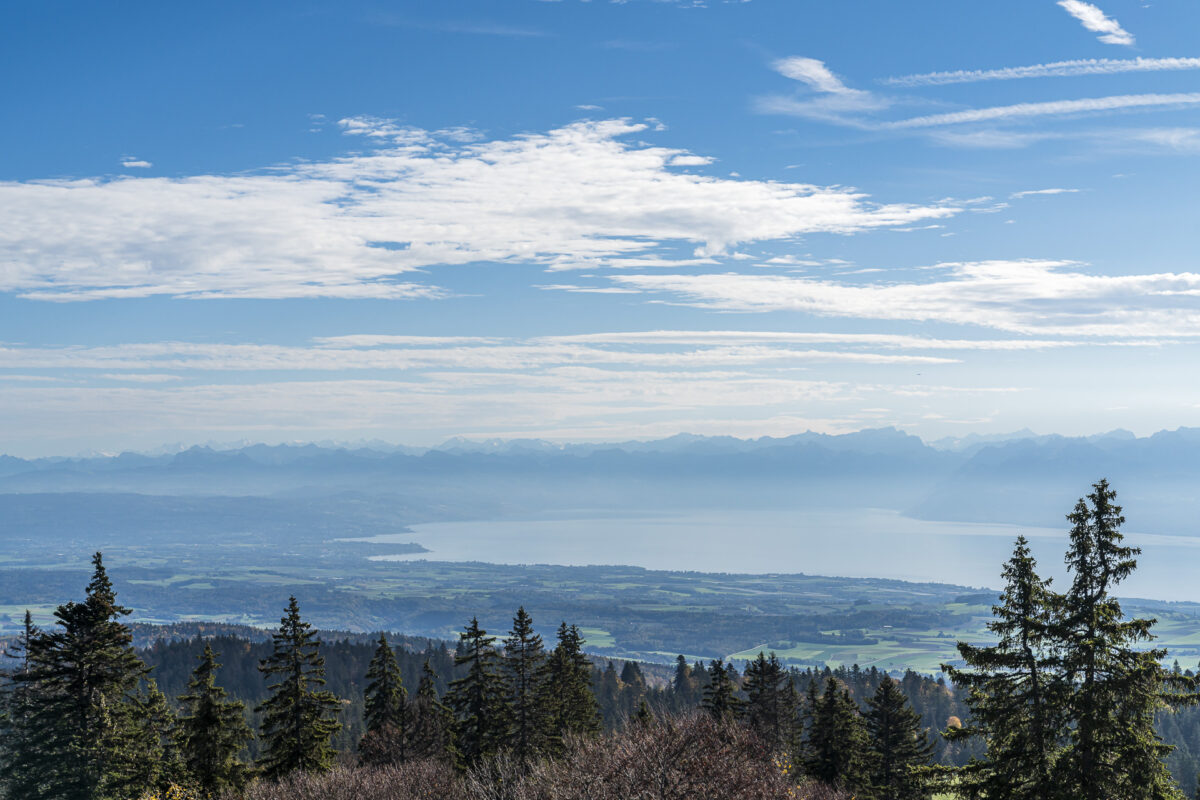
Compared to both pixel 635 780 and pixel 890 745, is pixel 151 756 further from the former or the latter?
pixel 890 745

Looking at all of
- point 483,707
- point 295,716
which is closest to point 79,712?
point 295,716

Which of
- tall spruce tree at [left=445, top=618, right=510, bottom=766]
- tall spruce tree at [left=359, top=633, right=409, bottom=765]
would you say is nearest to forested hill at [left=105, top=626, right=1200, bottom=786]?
tall spruce tree at [left=359, top=633, right=409, bottom=765]

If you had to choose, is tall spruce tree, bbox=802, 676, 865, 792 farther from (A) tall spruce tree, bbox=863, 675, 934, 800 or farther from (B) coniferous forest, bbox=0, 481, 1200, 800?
(A) tall spruce tree, bbox=863, 675, 934, 800

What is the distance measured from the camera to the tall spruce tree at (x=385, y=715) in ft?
160

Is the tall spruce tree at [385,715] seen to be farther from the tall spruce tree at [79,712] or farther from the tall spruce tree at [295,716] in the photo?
the tall spruce tree at [79,712]

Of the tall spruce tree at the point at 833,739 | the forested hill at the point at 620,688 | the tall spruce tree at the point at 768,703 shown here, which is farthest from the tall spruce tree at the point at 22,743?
the forested hill at the point at 620,688

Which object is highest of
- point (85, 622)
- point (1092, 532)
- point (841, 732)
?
point (1092, 532)

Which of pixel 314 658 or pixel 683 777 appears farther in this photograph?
pixel 314 658

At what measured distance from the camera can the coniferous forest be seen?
79.2ft

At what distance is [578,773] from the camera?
2402 centimetres

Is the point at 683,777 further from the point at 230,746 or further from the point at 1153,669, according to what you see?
the point at 230,746

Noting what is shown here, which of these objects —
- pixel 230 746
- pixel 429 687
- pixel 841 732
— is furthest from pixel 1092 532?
pixel 429 687

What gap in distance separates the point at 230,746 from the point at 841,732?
28016 millimetres

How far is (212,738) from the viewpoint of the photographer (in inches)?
1599
